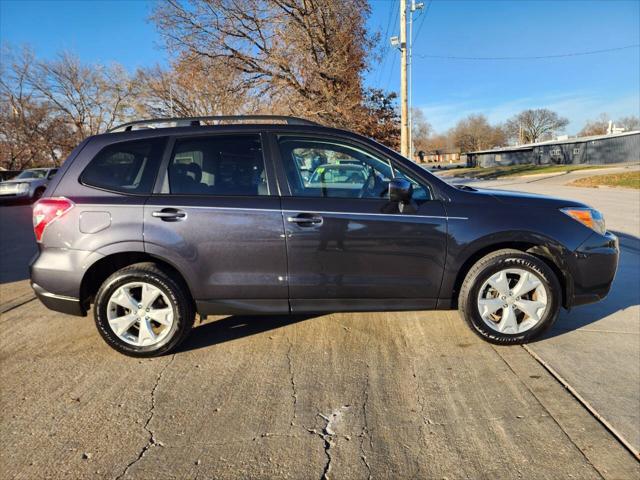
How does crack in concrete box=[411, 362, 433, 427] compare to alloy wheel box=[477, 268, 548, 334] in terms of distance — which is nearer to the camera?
crack in concrete box=[411, 362, 433, 427]

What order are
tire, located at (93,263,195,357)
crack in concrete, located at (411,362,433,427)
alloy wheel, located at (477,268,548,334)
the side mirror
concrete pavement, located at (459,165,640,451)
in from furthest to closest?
alloy wheel, located at (477,268,548,334) < tire, located at (93,263,195,357) < the side mirror < concrete pavement, located at (459,165,640,451) < crack in concrete, located at (411,362,433,427)

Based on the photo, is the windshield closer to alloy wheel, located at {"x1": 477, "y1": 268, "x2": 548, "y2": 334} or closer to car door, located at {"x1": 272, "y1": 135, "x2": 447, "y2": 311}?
car door, located at {"x1": 272, "y1": 135, "x2": 447, "y2": 311}

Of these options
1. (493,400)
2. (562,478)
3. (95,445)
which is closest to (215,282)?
(95,445)

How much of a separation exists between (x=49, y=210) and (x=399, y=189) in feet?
9.18

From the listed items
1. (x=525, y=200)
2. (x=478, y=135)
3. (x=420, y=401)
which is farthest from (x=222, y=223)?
(x=478, y=135)

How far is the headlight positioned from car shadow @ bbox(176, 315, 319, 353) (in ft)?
8.31

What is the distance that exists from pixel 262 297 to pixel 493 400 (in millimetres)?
1846

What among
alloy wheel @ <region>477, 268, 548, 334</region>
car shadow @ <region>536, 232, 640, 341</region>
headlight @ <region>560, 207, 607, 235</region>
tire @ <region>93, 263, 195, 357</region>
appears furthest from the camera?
car shadow @ <region>536, 232, 640, 341</region>

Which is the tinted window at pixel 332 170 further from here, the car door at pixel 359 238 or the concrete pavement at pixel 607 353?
the concrete pavement at pixel 607 353

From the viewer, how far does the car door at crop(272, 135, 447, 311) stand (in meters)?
3.19

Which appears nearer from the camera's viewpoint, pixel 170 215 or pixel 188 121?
pixel 170 215

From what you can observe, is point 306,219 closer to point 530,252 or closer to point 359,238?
point 359,238

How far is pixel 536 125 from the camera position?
311ft

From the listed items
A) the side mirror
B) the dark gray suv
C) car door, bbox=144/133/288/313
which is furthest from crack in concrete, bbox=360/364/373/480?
the side mirror
